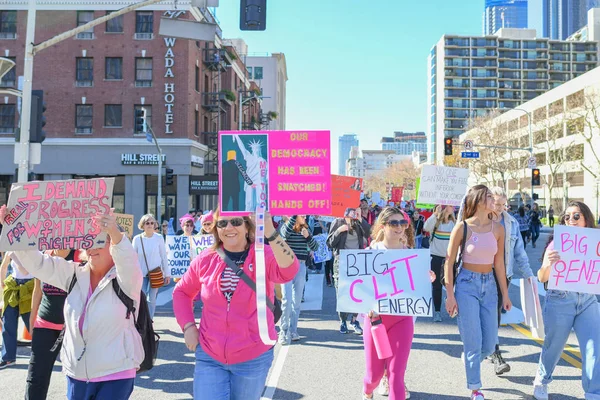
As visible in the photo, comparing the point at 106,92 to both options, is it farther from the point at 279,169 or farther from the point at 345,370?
the point at 279,169

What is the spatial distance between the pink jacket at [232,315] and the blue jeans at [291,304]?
4078 mm

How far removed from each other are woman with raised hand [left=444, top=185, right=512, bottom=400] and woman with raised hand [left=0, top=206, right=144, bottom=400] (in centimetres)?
285

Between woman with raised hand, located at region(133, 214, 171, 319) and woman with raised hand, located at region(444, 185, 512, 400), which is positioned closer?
woman with raised hand, located at region(444, 185, 512, 400)

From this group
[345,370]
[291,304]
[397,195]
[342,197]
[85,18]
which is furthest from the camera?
[85,18]

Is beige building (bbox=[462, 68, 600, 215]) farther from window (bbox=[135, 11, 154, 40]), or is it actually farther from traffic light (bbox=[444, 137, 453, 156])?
window (bbox=[135, 11, 154, 40])

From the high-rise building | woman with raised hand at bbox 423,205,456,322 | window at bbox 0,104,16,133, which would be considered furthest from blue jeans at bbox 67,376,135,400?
the high-rise building

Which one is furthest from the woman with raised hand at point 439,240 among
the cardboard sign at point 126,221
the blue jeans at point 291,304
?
the cardboard sign at point 126,221

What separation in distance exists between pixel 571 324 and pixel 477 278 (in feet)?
2.94

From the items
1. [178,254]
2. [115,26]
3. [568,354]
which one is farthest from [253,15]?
[115,26]

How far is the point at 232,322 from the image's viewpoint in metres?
3.27

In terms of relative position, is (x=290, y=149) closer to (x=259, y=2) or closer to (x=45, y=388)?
(x=45, y=388)

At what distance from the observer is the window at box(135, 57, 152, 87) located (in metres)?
32.7

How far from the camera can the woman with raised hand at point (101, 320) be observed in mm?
3428

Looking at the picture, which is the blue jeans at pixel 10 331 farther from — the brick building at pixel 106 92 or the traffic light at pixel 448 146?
the traffic light at pixel 448 146
